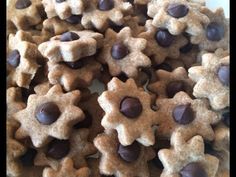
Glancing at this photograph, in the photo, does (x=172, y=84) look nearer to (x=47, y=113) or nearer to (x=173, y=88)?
(x=173, y=88)

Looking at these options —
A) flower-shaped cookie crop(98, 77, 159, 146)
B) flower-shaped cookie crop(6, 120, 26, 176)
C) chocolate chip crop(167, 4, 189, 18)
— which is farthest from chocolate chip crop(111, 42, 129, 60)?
flower-shaped cookie crop(6, 120, 26, 176)

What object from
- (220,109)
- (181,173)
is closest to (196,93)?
(220,109)

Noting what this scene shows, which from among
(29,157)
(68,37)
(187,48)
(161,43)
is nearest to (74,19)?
(68,37)

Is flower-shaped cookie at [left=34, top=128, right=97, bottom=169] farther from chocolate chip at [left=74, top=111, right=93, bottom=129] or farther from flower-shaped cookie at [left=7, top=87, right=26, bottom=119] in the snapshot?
flower-shaped cookie at [left=7, top=87, right=26, bottom=119]

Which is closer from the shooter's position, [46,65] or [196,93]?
[196,93]

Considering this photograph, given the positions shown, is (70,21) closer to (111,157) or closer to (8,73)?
(8,73)
